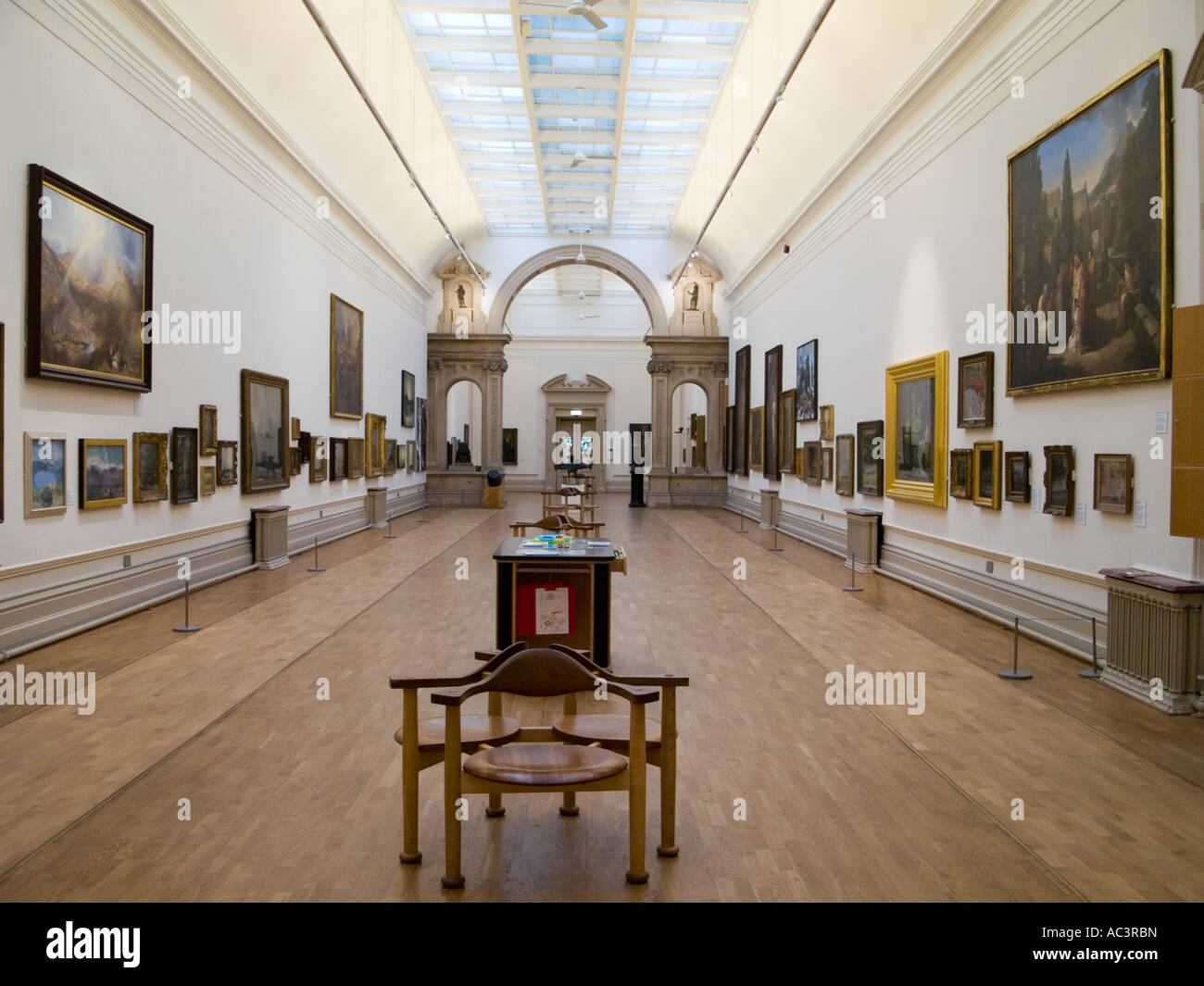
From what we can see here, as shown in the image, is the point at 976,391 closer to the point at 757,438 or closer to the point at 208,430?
the point at 208,430

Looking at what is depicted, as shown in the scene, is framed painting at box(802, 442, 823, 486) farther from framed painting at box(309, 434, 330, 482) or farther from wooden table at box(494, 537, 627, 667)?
wooden table at box(494, 537, 627, 667)

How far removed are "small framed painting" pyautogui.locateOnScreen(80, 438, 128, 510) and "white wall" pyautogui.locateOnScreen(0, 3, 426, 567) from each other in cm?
11

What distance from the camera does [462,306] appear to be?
109 feet

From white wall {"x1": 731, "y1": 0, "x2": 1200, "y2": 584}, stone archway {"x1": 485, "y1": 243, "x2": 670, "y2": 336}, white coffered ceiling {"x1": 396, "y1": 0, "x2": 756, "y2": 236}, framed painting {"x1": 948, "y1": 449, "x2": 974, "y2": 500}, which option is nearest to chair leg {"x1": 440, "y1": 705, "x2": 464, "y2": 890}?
white wall {"x1": 731, "y1": 0, "x2": 1200, "y2": 584}

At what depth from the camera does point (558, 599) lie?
27.9ft

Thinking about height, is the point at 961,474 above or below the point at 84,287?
below

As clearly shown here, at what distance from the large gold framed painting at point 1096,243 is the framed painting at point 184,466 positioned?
1051cm

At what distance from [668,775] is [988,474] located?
8249mm

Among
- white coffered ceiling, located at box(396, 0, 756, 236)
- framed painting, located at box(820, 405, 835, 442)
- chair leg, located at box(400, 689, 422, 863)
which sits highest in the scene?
white coffered ceiling, located at box(396, 0, 756, 236)

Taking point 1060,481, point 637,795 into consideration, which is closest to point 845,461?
point 1060,481

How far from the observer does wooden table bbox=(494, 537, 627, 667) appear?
8.41 metres

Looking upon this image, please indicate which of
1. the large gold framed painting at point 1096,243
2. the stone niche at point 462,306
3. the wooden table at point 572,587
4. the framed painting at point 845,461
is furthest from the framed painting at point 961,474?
the stone niche at point 462,306

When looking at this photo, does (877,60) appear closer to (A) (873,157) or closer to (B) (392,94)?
(A) (873,157)
